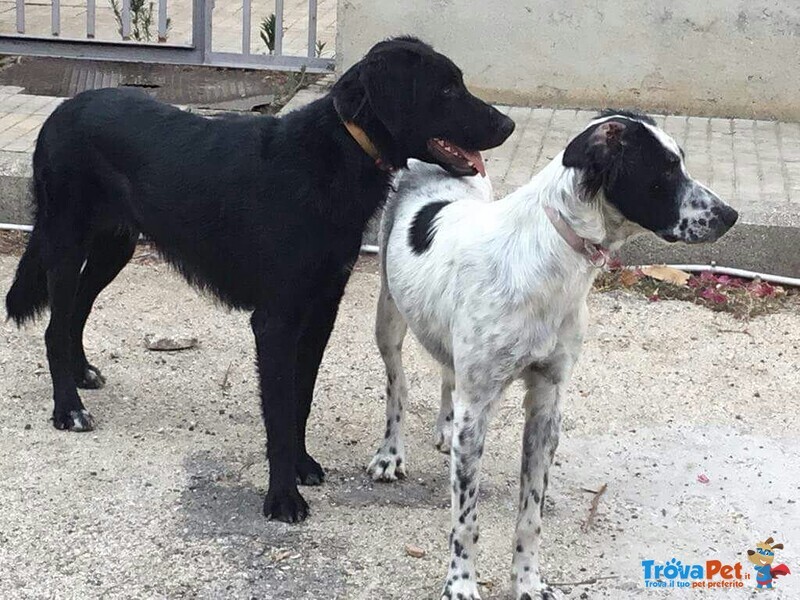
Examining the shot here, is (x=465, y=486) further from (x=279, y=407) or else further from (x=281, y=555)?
(x=279, y=407)

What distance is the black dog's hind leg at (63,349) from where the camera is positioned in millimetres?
4645

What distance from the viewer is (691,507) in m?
4.26

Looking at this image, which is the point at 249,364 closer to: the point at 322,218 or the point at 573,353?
the point at 322,218

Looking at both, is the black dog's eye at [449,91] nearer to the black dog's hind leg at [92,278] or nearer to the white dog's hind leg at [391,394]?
the white dog's hind leg at [391,394]

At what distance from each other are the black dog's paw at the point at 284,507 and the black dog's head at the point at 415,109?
1.17 m

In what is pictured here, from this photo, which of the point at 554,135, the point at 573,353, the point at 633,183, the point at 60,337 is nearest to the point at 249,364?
the point at 60,337

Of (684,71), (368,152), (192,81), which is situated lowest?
(192,81)

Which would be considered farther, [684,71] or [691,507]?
[684,71]

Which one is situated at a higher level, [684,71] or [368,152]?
[368,152]

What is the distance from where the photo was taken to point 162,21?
28.7 feet

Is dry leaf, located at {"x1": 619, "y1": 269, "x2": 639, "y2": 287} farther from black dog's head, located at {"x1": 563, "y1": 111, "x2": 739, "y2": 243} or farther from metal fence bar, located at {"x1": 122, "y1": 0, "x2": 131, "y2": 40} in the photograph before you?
metal fence bar, located at {"x1": 122, "y1": 0, "x2": 131, "y2": 40}

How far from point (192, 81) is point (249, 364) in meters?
3.85

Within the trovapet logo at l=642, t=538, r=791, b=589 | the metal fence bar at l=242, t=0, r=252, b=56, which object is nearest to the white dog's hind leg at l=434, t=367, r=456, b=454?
the trovapet logo at l=642, t=538, r=791, b=589

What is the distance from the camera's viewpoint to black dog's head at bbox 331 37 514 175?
3.89 m
